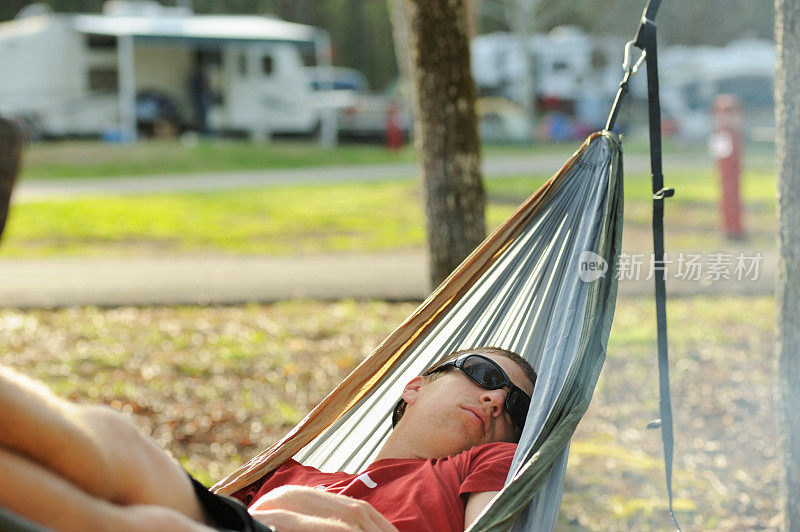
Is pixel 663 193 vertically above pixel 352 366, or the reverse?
pixel 663 193

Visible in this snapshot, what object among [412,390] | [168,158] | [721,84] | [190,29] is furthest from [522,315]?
[721,84]

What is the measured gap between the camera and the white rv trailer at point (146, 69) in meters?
16.3

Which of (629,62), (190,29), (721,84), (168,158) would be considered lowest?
(168,158)

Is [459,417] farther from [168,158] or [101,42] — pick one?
[101,42]

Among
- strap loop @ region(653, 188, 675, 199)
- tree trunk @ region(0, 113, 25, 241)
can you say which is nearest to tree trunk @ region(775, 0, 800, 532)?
strap loop @ region(653, 188, 675, 199)

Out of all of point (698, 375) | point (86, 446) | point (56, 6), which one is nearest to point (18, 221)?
point (698, 375)

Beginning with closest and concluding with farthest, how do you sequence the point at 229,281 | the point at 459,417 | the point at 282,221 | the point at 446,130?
1. the point at 459,417
2. the point at 446,130
3. the point at 229,281
4. the point at 282,221

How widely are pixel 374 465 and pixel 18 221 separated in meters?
7.66

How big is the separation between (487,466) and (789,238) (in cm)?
105

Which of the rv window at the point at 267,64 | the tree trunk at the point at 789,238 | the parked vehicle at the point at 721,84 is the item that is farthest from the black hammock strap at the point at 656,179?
the parked vehicle at the point at 721,84

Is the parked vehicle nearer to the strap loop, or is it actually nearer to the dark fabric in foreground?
the strap loop

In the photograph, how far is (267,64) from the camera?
1759 centimetres

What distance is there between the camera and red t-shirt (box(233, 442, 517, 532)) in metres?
1.88

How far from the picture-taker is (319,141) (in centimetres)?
1869
